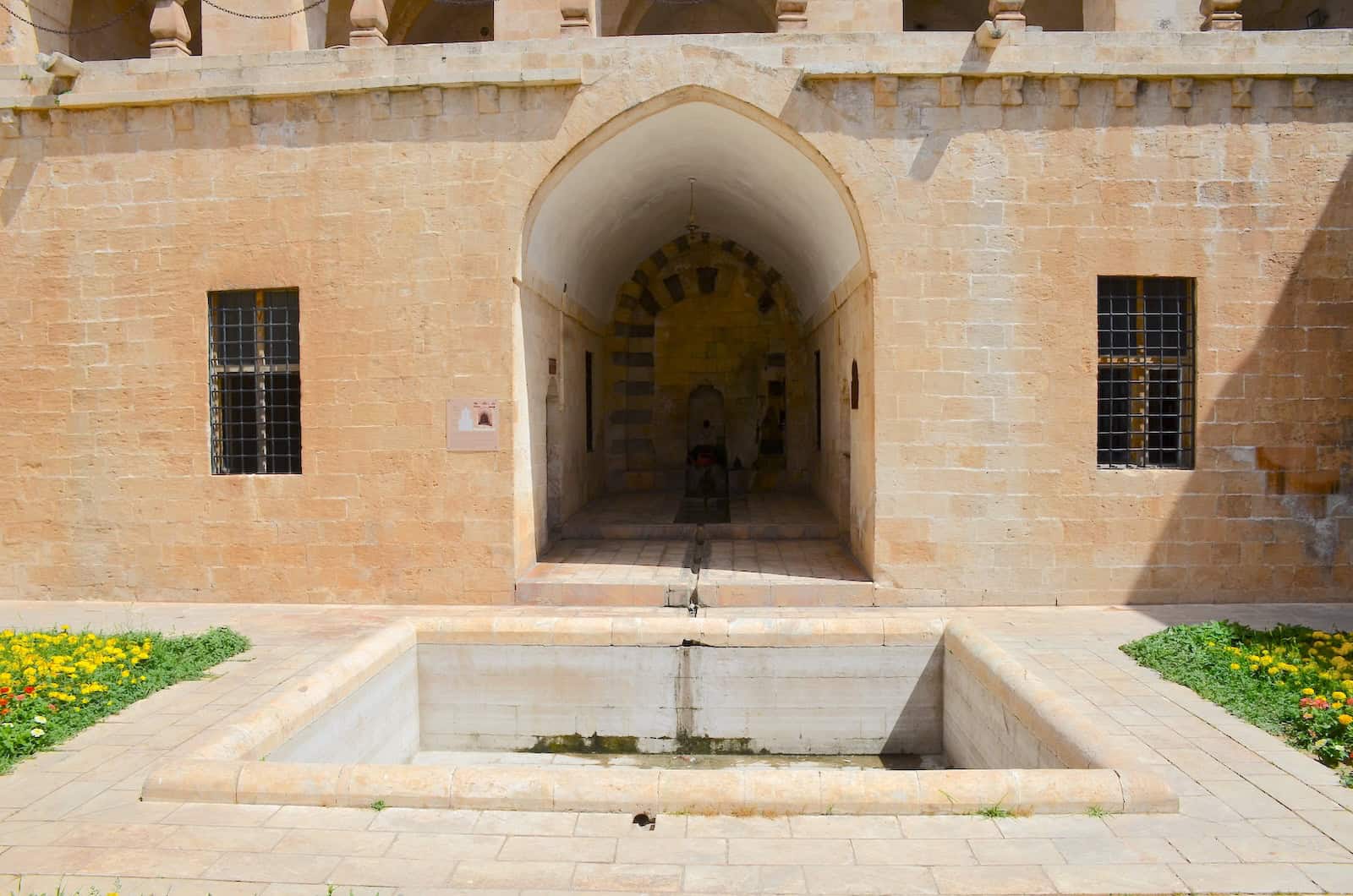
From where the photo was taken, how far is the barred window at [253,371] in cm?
924

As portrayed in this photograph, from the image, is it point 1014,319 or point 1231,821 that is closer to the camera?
point 1231,821

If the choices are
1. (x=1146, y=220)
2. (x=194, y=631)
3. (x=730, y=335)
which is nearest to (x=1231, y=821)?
(x=1146, y=220)

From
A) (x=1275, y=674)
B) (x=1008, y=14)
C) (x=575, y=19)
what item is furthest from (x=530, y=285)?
(x=1275, y=674)

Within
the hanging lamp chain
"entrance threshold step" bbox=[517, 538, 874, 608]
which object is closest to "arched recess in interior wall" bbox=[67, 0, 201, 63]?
the hanging lamp chain

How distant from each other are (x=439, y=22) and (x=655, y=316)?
5.74 meters

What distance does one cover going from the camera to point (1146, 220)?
859 cm

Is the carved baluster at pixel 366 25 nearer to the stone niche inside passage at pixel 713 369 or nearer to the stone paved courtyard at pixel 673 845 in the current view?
the stone paved courtyard at pixel 673 845

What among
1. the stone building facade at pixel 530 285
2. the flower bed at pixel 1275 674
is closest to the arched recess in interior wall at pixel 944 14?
the stone building facade at pixel 530 285

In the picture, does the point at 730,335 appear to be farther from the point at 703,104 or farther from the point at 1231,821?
the point at 1231,821

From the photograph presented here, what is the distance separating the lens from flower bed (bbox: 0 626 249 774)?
5344 mm

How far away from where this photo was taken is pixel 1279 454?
28.4 feet

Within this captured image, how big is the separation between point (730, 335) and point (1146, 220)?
828cm

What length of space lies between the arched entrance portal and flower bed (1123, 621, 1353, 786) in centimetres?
275

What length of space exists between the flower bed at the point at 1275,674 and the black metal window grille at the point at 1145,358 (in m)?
1.98
